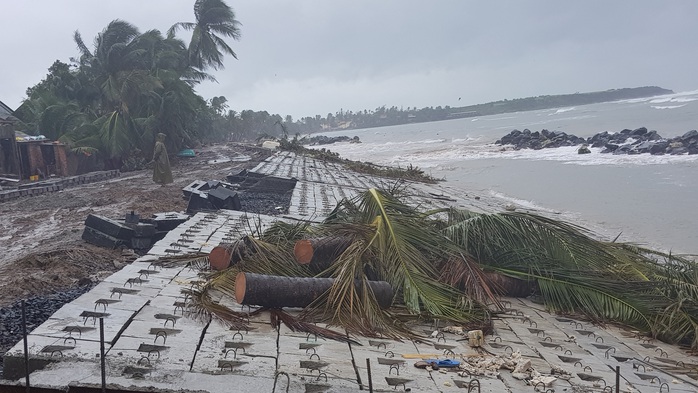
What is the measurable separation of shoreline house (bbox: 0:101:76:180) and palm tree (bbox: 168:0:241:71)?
44.1 ft

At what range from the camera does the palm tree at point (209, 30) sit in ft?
110

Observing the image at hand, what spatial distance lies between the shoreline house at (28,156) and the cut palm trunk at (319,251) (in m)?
19.3

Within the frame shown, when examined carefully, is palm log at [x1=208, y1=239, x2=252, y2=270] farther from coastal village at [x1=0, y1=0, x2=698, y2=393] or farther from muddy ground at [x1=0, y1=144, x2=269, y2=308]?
muddy ground at [x1=0, y1=144, x2=269, y2=308]

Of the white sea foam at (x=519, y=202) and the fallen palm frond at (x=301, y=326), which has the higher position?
the fallen palm frond at (x=301, y=326)

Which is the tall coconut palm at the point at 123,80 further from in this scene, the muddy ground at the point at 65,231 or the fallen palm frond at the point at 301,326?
the fallen palm frond at the point at 301,326

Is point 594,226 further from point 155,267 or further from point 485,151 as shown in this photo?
point 485,151

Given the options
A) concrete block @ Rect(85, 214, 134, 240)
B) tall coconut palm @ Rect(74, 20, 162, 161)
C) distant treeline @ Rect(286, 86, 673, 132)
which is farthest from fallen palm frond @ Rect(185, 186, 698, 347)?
distant treeline @ Rect(286, 86, 673, 132)

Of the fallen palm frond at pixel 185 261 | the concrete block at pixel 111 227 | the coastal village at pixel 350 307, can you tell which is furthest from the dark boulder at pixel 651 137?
the fallen palm frond at pixel 185 261

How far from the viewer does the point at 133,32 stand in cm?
2605

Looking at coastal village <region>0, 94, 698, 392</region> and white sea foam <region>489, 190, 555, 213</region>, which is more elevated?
coastal village <region>0, 94, 698, 392</region>

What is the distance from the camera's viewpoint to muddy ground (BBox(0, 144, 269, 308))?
5977 mm

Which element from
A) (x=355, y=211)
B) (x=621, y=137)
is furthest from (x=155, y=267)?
(x=621, y=137)

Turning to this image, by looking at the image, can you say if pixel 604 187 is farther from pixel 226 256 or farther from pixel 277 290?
pixel 277 290

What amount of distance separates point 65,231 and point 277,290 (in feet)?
22.5
